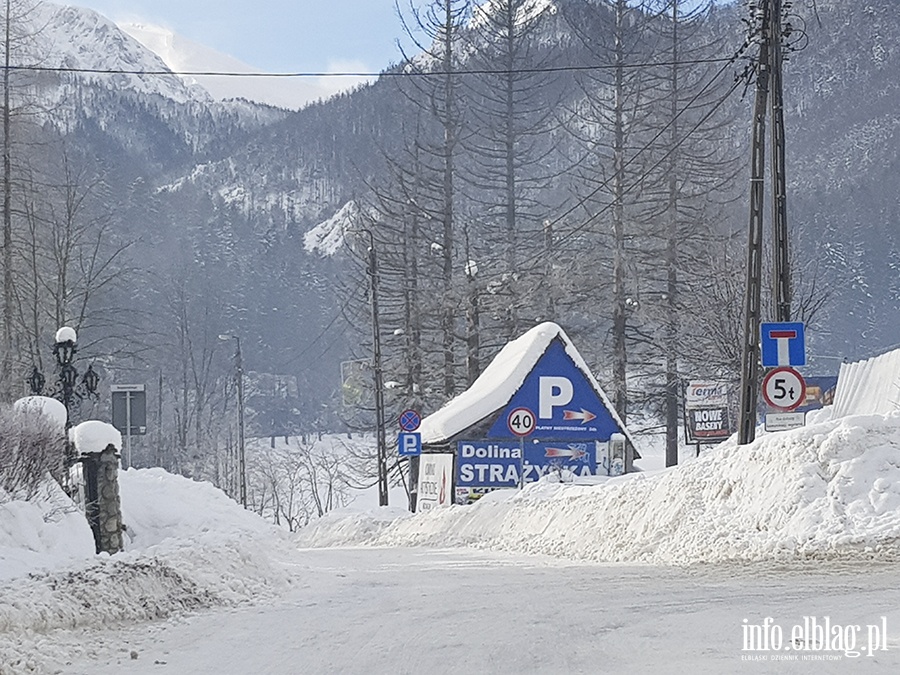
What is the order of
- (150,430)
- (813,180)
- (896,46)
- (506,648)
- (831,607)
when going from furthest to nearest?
(896,46), (813,180), (150,430), (831,607), (506,648)

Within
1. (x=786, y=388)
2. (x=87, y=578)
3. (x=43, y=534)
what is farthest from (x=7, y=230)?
(x=87, y=578)

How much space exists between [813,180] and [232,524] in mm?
97059

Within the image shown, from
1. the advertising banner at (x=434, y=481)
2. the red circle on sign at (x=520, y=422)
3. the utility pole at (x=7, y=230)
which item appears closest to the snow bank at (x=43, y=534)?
the red circle on sign at (x=520, y=422)

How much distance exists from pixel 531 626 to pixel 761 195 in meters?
12.9

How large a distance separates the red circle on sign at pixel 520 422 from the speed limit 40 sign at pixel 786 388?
335 inches

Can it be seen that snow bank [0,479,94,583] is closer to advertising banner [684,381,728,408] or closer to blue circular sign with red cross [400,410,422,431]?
blue circular sign with red cross [400,410,422,431]

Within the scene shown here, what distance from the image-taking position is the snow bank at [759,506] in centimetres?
1325

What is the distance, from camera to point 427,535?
24.7 metres

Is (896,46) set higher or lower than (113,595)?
higher

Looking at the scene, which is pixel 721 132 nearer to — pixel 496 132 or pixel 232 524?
pixel 496 132

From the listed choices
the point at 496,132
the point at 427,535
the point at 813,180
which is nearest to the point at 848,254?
the point at 813,180

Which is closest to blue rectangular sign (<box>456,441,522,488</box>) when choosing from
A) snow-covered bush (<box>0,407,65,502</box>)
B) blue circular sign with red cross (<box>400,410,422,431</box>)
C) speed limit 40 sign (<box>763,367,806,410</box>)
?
blue circular sign with red cross (<box>400,410,422,431</box>)

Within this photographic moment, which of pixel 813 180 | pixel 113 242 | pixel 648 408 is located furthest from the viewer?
pixel 813 180

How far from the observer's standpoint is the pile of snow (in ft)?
25.6
